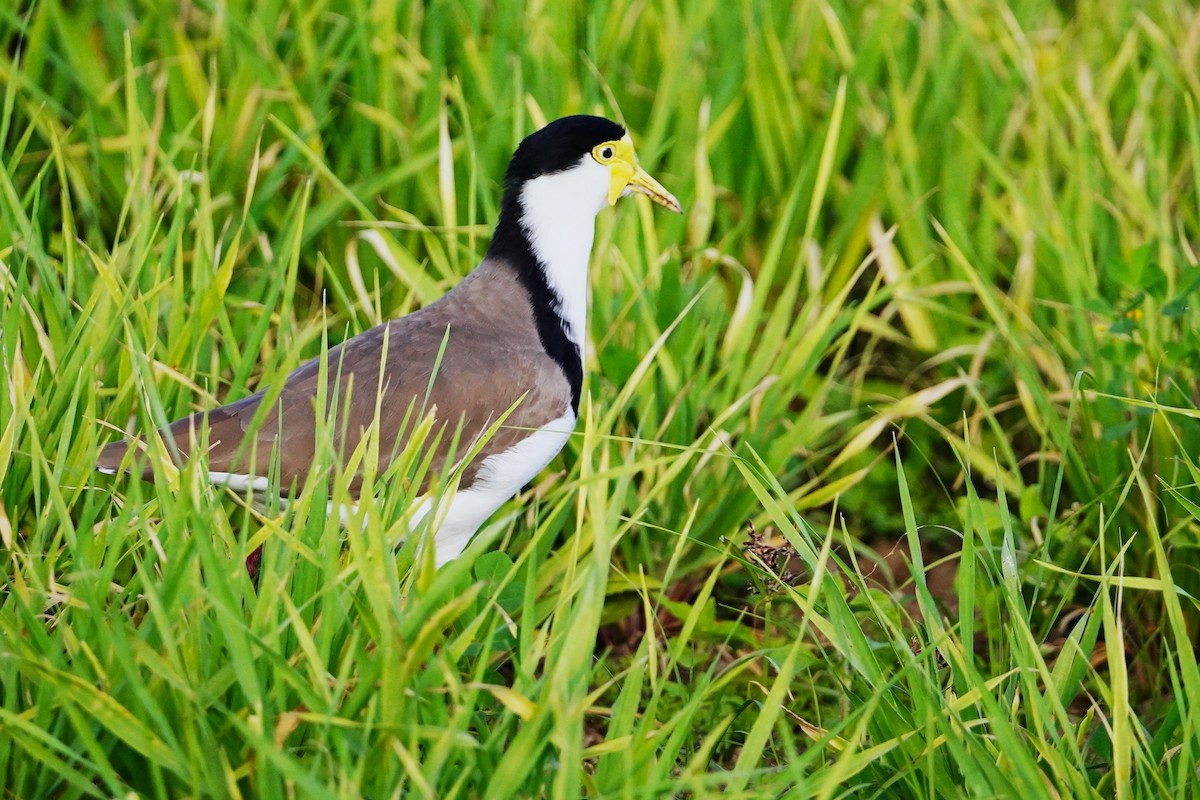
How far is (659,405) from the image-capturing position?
10.5 feet

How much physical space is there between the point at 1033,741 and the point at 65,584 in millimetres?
1483

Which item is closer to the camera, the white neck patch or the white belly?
the white belly

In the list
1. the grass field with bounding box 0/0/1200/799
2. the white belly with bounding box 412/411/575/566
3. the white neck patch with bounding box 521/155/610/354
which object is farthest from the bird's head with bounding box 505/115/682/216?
the white belly with bounding box 412/411/575/566

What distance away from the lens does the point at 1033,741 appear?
1981 mm

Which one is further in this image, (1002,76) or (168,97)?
(1002,76)

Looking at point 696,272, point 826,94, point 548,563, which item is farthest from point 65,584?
point 826,94

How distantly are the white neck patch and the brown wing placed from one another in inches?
4.8

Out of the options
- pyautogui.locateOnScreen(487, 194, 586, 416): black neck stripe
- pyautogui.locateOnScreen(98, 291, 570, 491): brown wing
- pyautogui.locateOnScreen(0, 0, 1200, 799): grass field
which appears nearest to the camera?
pyautogui.locateOnScreen(0, 0, 1200, 799): grass field

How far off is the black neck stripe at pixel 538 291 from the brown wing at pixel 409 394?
0.04m

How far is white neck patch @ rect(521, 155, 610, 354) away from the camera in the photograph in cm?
296

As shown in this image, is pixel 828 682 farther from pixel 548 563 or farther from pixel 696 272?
pixel 696 272

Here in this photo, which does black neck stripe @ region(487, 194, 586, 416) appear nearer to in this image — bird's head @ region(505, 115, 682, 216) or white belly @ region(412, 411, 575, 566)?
bird's head @ region(505, 115, 682, 216)

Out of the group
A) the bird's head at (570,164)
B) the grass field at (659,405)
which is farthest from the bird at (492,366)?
the grass field at (659,405)

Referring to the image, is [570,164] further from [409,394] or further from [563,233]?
[409,394]
